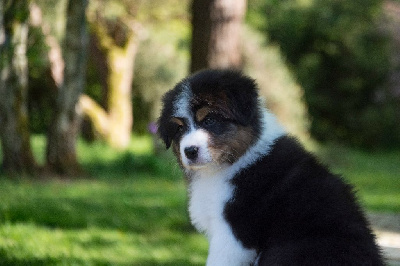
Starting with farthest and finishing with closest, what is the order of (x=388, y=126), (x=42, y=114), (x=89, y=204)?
(x=388, y=126) < (x=42, y=114) < (x=89, y=204)

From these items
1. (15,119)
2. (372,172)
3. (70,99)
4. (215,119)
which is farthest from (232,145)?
(372,172)

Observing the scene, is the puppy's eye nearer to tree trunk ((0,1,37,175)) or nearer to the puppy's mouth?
the puppy's mouth

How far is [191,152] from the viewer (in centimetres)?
388

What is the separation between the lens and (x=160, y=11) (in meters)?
19.2

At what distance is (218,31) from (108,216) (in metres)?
2.91

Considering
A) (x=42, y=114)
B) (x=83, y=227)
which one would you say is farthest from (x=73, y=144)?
(x=42, y=114)

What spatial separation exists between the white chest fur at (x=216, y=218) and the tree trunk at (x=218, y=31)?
324 cm

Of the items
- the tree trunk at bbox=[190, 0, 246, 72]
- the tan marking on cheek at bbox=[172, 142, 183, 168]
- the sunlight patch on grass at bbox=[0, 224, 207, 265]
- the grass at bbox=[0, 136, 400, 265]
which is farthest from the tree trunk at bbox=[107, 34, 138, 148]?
the tan marking on cheek at bbox=[172, 142, 183, 168]

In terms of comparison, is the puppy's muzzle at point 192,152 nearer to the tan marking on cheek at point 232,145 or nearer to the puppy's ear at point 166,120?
the tan marking on cheek at point 232,145

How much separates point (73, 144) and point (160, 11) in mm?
9174

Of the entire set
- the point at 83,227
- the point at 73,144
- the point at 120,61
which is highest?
the point at 120,61

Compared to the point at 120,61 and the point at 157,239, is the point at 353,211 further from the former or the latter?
A: the point at 120,61

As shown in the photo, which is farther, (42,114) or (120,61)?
(42,114)

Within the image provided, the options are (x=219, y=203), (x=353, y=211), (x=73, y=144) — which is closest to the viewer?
(x=353, y=211)
